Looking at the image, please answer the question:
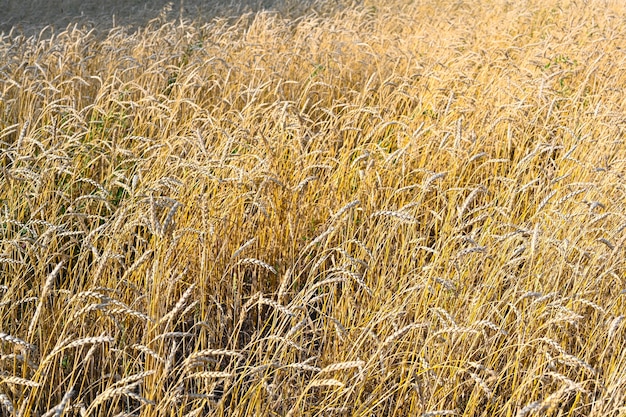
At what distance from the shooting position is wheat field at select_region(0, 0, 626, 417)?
150 cm

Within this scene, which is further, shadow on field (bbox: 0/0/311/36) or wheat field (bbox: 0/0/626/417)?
shadow on field (bbox: 0/0/311/36)

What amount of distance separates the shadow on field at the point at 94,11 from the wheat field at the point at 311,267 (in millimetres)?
4920

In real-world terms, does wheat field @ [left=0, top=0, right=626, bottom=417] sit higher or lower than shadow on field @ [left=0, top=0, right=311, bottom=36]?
lower

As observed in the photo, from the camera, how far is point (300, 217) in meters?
2.19

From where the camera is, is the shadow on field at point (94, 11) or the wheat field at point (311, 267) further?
the shadow on field at point (94, 11)

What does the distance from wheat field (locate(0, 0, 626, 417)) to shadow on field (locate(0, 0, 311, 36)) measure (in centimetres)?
492

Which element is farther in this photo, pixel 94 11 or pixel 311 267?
pixel 94 11

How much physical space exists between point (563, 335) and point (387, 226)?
0.74 metres

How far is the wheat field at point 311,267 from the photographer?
1.50m

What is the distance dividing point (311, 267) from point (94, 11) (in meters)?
8.51

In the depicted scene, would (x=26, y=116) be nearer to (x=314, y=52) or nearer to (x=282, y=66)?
(x=282, y=66)

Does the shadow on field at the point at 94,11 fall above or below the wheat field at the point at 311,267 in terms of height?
above

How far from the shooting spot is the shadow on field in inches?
334

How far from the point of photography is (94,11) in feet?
30.6
